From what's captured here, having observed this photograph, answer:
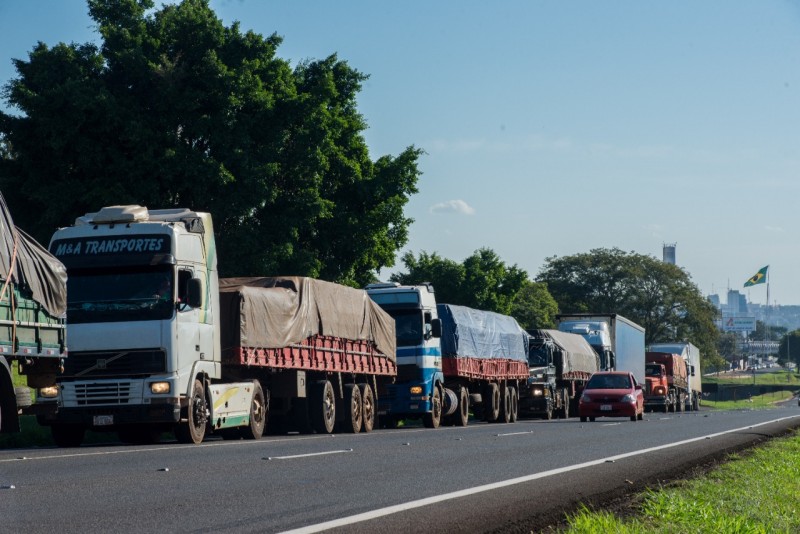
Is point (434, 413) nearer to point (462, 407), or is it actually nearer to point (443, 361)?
point (443, 361)

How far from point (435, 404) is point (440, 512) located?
68.6 ft

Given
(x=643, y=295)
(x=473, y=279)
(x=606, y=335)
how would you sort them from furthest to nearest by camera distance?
(x=643, y=295), (x=473, y=279), (x=606, y=335)

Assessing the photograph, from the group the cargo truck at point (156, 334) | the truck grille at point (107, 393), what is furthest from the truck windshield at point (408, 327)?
the truck grille at point (107, 393)

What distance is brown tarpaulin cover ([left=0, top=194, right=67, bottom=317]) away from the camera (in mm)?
15305

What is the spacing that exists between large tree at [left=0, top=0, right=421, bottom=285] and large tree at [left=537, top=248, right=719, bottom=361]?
7975 centimetres

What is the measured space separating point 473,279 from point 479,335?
3382 cm

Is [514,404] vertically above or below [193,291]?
below

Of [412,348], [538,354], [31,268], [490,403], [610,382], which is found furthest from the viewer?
[538,354]

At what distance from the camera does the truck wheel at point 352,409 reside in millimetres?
26359

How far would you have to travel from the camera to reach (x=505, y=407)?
38.9 metres

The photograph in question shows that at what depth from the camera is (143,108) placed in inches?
1432

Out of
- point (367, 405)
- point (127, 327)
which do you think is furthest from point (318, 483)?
point (367, 405)

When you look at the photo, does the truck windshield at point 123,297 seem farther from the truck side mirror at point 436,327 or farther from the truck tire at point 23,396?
the truck side mirror at point 436,327

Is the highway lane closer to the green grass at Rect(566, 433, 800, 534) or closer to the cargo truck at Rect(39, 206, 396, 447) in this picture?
the green grass at Rect(566, 433, 800, 534)
